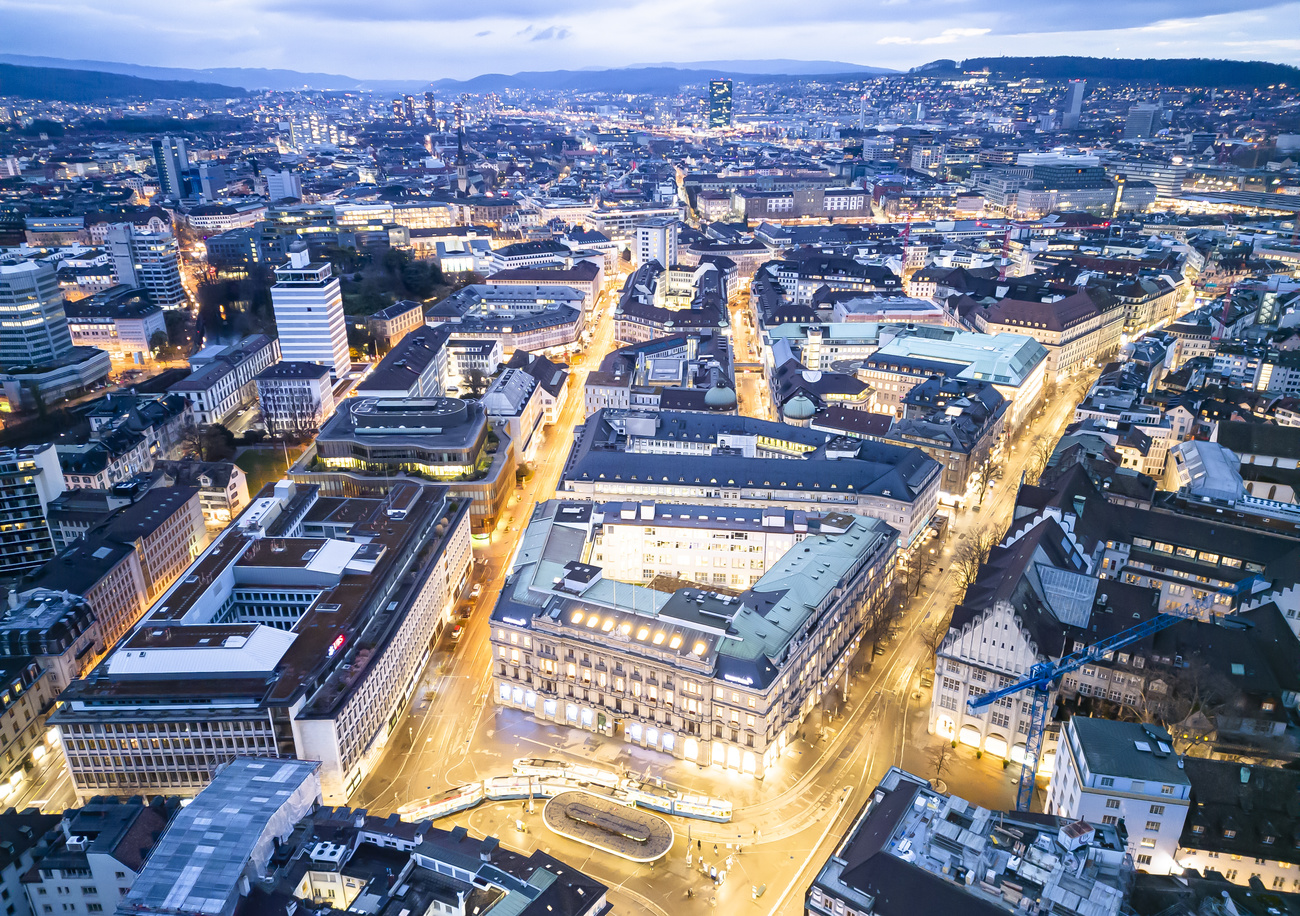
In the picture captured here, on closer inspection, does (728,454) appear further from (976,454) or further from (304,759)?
(304,759)

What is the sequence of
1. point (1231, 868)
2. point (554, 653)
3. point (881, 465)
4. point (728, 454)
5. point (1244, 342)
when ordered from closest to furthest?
point (1231, 868)
point (554, 653)
point (881, 465)
point (728, 454)
point (1244, 342)

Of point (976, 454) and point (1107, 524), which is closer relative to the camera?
point (1107, 524)

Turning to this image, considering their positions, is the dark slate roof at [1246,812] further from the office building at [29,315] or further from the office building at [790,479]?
the office building at [29,315]

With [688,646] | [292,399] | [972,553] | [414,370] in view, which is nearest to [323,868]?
[688,646]

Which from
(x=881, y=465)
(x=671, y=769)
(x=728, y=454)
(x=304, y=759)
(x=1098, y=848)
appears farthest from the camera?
(x=728, y=454)

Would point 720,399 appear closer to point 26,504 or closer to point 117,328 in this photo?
point 26,504

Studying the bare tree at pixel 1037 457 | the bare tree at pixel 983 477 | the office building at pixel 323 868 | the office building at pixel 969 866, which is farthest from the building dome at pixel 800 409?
the office building at pixel 323 868

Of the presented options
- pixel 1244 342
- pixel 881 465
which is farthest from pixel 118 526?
pixel 1244 342

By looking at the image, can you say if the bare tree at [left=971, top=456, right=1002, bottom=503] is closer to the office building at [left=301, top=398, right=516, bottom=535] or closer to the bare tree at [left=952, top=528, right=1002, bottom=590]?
the bare tree at [left=952, top=528, right=1002, bottom=590]
